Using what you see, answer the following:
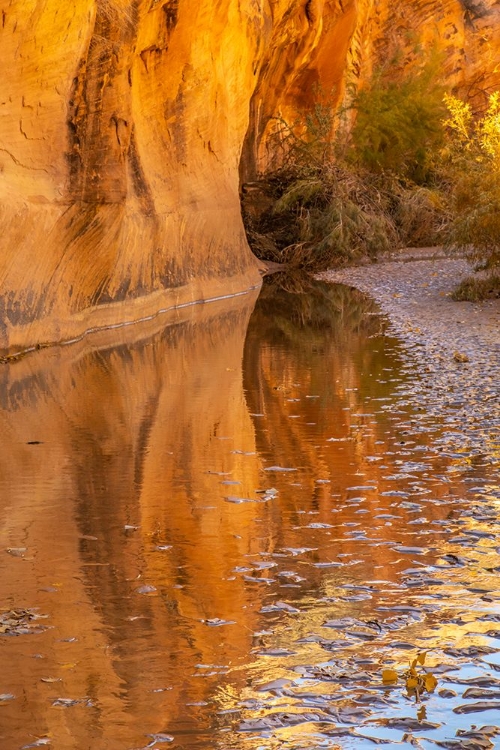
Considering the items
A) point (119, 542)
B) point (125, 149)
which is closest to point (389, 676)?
point (119, 542)

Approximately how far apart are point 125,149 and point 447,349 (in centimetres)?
545

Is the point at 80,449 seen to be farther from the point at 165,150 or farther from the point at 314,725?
the point at 165,150

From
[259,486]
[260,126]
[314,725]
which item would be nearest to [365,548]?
[259,486]

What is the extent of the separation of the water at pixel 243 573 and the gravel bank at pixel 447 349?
0.76 ft

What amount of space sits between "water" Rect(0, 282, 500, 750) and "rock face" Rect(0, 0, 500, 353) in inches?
145

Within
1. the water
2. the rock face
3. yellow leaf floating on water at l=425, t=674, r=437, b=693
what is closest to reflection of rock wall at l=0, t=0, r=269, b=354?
the rock face

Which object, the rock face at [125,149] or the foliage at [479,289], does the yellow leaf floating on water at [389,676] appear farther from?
the foliage at [479,289]

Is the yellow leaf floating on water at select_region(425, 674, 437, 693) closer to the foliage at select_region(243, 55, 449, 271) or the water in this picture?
the water

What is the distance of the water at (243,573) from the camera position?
379 centimetres

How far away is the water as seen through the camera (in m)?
3.79

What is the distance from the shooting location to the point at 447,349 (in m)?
13.0

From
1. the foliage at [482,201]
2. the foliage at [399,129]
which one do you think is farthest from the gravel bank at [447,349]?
the foliage at [399,129]

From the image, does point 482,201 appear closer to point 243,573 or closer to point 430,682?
point 243,573

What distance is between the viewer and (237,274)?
75.5ft
